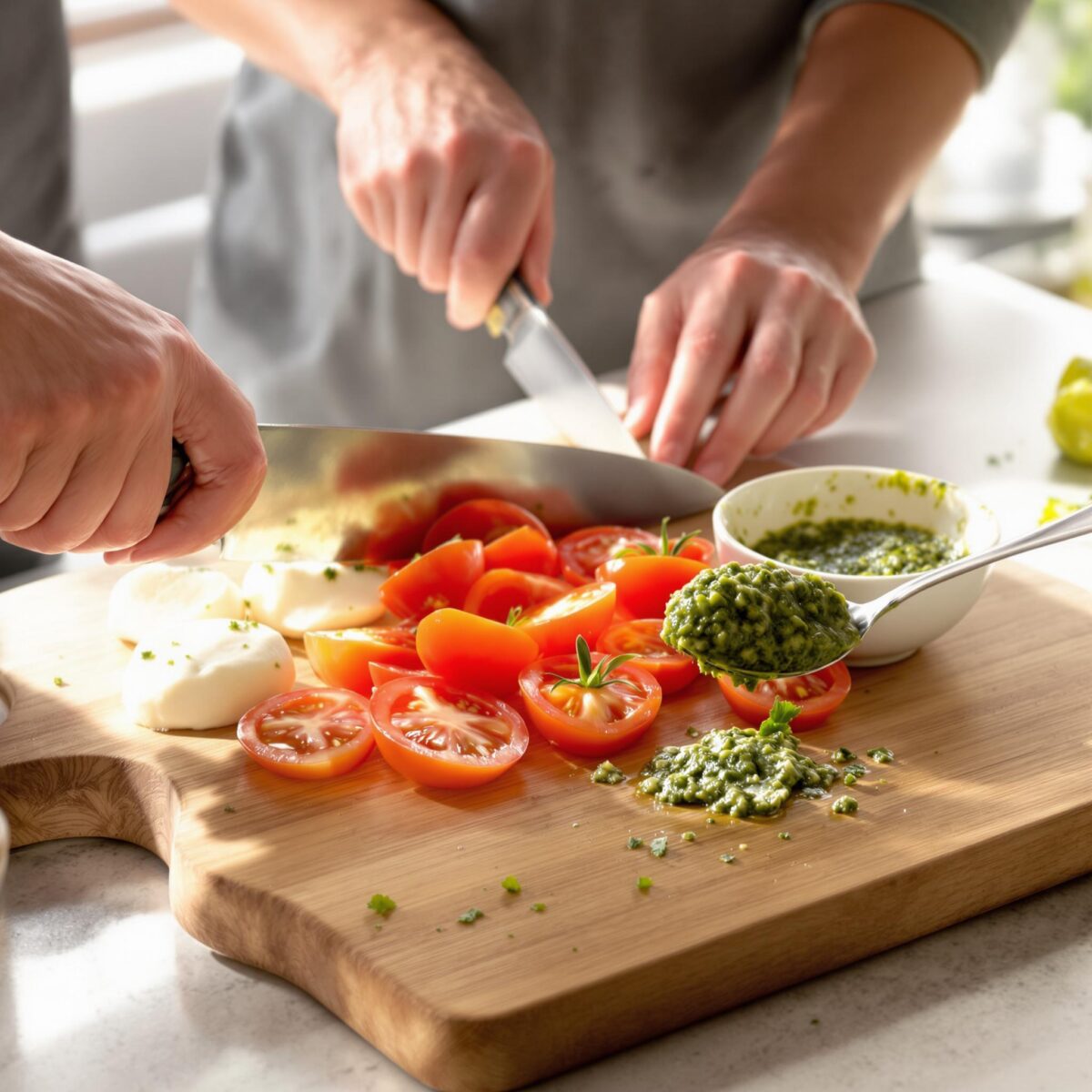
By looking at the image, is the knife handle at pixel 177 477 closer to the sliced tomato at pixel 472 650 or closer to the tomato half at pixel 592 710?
the sliced tomato at pixel 472 650

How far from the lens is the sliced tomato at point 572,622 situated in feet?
5.03

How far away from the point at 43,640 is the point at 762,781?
2.93ft

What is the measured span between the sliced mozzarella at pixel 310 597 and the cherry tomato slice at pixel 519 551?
6.1 inches

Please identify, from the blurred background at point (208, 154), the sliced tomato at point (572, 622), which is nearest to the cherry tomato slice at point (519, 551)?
the sliced tomato at point (572, 622)

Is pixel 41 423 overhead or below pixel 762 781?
overhead

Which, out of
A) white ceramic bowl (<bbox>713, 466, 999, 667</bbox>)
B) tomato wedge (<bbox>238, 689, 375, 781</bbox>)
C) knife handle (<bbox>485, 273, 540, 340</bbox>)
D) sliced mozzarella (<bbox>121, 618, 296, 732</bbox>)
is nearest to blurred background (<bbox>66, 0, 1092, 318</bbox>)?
knife handle (<bbox>485, 273, 540, 340</bbox>)

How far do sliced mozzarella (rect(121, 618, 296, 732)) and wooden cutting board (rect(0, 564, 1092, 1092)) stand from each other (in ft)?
0.11

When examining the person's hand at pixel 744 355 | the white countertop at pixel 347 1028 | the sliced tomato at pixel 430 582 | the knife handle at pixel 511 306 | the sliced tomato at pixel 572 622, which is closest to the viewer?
the white countertop at pixel 347 1028

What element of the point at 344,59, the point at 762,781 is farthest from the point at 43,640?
the point at 344,59

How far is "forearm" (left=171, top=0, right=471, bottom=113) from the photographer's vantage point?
2.21 metres

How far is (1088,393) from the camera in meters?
2.01

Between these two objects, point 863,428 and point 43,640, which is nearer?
point 43,640

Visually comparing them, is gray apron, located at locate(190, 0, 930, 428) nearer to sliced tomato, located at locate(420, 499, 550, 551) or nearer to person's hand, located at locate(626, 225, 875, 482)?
person's hand, located at locate(626, 225, 875, 482)

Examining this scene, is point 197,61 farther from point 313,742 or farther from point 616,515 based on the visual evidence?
point 313,742
